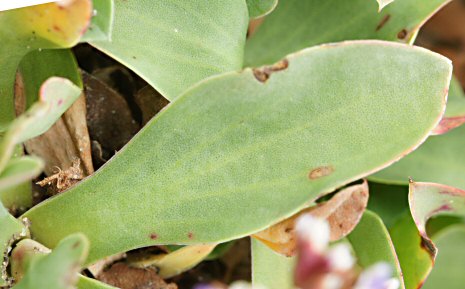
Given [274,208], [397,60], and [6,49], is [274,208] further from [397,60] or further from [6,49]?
[6,49]

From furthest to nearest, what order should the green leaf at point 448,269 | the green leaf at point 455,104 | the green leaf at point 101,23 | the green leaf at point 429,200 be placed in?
the green leaf at point 448,269 < the green leaf at point 455,104 < the green leaf at point 429,200 < the green leaf at point 101,23

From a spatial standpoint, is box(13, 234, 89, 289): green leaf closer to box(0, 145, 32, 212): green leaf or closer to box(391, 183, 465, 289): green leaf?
box(0, 145, 32, 212): green leaf

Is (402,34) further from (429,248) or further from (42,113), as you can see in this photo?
(42,113)

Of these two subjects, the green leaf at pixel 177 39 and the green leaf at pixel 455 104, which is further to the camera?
the green leaf at pixel 455 104

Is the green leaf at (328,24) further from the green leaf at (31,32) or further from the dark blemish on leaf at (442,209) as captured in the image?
the green leaf at (31,32)

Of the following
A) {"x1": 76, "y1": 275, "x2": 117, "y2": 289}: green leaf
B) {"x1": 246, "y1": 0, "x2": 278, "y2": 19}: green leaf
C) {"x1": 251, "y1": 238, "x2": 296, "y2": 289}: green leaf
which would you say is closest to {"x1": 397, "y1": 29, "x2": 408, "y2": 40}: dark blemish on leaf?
{"x1": 246, "y1": 0, "x2": 278, "y2": 19}: green leaf

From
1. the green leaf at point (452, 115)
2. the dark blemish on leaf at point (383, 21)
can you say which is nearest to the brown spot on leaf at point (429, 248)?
the green leaf at point (452, 115)

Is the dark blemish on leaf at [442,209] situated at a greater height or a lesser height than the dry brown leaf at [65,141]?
lesser
